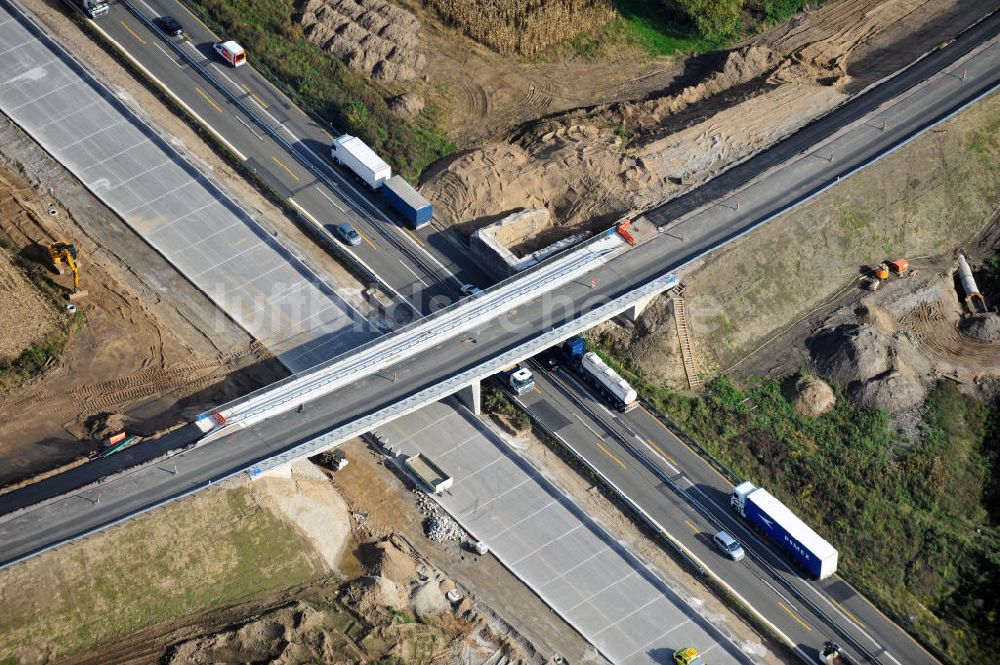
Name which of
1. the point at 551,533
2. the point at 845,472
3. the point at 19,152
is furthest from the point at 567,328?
the point at 19,152

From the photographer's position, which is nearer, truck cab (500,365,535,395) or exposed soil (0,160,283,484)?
exposed soil (0,160,283,484)

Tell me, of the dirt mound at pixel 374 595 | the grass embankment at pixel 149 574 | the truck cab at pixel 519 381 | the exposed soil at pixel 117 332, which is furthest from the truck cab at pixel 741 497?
the exposed soil at pixel 117 332

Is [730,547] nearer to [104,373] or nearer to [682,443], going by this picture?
[682,443]

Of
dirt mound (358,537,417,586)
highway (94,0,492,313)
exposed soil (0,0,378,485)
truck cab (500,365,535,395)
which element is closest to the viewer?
dirt mound (358,537,417,586)

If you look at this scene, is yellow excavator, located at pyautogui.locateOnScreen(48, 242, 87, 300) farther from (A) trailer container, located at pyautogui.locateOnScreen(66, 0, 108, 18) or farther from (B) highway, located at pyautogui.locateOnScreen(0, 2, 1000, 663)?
(A) trailer container, located at pyautogui.locateOnScreen(66, 0, 108, 18)

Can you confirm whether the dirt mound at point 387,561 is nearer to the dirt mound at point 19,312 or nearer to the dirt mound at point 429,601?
the dirt mound at point 429,601

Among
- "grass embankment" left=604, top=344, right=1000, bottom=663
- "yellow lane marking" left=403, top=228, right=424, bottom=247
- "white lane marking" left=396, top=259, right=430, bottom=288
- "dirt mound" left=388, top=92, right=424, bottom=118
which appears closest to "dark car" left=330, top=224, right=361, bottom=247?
"white lane marking" left=396, top=259, right=430, bottom=288

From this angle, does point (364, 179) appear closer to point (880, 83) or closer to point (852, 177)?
point (852, 177)
